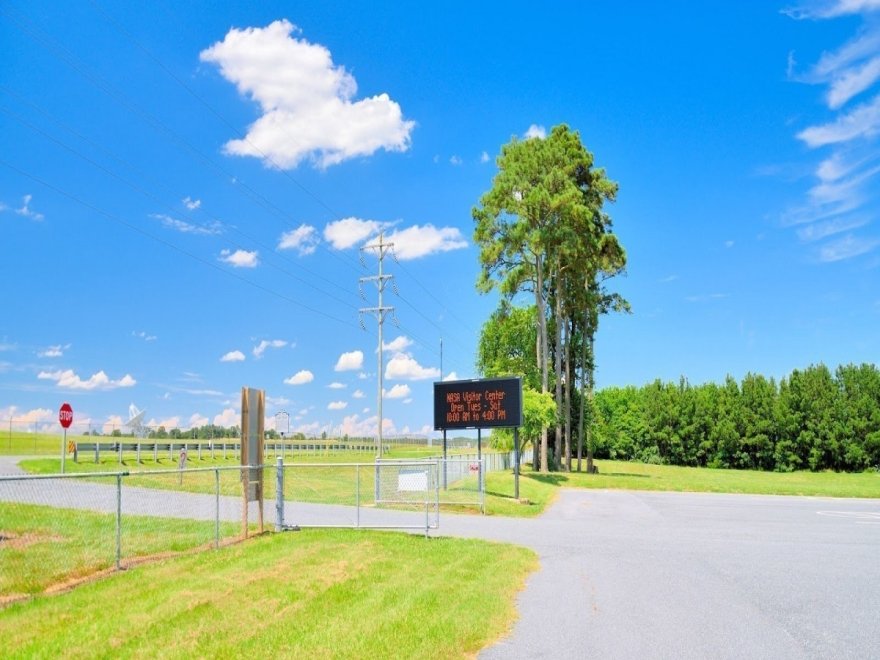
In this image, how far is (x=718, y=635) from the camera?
7469 millimetres

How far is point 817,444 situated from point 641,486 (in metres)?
42.1

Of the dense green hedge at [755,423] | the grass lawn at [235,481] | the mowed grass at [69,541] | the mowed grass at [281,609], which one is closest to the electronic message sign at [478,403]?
the grass lawn at [235,481]

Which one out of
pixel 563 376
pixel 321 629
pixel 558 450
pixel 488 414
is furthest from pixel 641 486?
pixel 321 629

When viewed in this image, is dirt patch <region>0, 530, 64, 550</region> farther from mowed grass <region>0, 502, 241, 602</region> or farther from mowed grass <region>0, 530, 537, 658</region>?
mowed grass <region>0, 530, 537, 658</region>

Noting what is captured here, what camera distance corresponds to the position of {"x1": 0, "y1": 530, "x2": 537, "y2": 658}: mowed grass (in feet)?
21.4

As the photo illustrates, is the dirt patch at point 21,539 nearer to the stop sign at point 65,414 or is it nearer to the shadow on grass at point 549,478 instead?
the stop sign at point 65,414

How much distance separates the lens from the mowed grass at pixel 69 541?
30.2ft

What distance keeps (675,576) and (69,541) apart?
→ 393 inches

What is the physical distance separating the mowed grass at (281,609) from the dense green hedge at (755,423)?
54.9 meters

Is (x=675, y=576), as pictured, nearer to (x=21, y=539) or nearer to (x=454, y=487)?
(x=21, y=539)

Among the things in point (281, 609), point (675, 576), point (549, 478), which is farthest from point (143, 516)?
point (549, 478)

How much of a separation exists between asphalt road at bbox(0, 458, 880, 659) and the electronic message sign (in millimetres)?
3576

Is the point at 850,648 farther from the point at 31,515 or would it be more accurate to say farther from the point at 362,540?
the point at 31,515

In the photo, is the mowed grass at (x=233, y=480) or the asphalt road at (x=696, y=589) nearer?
the asphalt road at (x=696, y=589)
